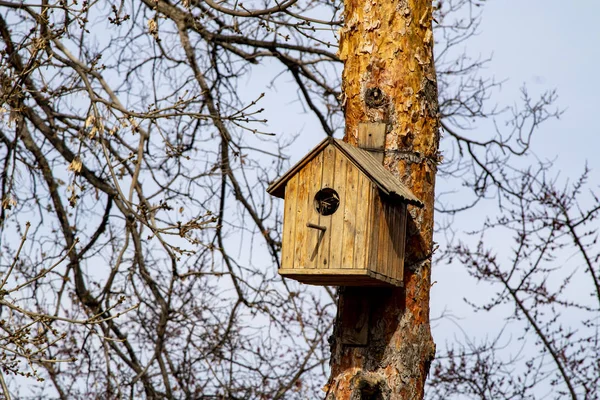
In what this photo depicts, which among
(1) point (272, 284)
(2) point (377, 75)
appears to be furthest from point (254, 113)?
(1) point (272, 284)

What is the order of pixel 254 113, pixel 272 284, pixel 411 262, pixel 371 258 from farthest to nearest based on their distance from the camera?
1. pixel 272 284
2. pixel 254 113
3. pixel 411 262
4. pixel 371 258

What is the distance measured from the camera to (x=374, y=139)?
398 cm

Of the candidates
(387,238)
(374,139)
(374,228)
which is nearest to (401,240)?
(387,238)

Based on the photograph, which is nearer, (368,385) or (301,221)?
(368,385)

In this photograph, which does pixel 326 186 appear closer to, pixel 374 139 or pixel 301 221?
pixel 301 221

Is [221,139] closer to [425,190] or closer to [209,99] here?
[209,99]

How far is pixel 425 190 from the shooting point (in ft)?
13.4

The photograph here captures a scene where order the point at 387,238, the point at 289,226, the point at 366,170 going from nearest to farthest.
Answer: the point at 366,170 < the point at 387,238 < the point at 289,226

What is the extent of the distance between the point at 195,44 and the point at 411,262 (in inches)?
155

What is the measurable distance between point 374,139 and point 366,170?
12.7 inches

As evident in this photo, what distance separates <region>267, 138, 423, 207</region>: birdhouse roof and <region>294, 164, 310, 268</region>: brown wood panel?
56mm

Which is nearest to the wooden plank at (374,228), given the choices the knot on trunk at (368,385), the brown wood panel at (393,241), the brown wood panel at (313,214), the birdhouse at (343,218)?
the birdhouse at (343,218)

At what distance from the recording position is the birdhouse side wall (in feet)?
12.2

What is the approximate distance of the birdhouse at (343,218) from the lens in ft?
12.2
